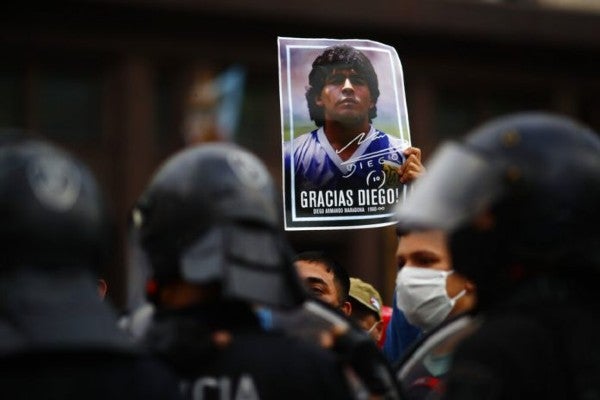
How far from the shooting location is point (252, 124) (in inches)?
1041

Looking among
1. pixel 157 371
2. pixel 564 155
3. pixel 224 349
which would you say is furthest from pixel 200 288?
pixel 564 155

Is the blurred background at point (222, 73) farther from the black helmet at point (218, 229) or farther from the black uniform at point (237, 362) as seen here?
the black uniform at point (237, 362)

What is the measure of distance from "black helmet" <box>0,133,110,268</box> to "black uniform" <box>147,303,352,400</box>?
0.34 metres

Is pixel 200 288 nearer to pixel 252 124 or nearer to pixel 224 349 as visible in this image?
pixel 224 349

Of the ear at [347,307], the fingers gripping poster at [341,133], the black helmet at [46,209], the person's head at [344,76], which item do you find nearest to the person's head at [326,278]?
the ear at [347,307]

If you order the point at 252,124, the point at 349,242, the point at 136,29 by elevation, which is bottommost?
the point at 349,242

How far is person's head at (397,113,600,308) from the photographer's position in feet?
11.8

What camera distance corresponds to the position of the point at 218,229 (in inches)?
147

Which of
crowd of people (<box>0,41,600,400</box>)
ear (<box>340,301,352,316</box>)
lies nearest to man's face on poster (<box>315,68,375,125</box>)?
ear (<box>340,301,352,316</box>)

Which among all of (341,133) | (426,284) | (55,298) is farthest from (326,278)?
(55,298)

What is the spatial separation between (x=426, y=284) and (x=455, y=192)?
2.46 meters

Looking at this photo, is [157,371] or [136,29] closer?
[157,371]

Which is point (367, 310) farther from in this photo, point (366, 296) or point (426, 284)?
point (426, 284)

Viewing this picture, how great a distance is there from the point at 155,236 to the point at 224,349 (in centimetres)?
34
